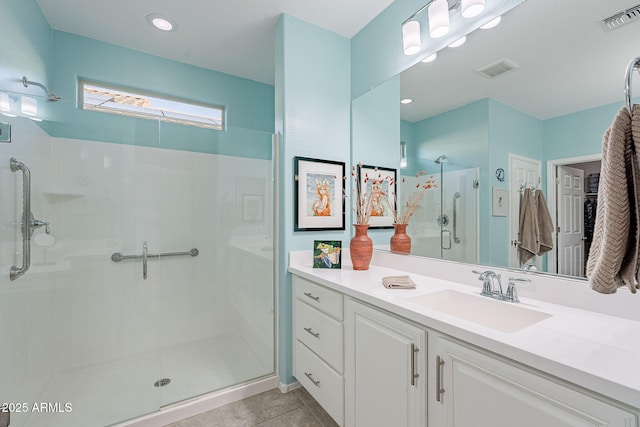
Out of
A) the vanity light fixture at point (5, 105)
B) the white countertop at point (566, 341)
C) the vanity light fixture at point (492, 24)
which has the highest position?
the vanity light fixture at point (492, 24)

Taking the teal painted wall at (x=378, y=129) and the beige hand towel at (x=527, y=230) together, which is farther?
the teal painted wall at (x=378, y=129)

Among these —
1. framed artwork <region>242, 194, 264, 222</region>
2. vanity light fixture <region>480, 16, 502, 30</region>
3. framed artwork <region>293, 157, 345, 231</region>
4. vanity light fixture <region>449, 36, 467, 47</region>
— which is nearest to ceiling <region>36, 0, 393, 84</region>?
vanity light fixture <region>449, 36, 467, 47</region>

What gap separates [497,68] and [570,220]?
0.79 meters

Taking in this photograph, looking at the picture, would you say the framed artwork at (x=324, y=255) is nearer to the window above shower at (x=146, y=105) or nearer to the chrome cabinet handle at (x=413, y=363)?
the chrome cabinet handle at (x=413, y=363)

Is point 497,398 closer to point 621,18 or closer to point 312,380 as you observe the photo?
point 312,380

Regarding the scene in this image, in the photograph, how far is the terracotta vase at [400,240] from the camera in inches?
74.1

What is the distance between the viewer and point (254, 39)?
2271mm

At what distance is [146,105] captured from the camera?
2.55m

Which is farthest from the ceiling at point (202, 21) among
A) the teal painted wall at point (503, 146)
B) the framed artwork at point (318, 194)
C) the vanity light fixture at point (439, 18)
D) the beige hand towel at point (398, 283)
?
the beige hand towel at point (398, 283)

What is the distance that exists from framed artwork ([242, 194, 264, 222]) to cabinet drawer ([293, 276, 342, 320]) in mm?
538

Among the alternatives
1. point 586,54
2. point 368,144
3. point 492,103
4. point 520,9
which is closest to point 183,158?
point 368,144

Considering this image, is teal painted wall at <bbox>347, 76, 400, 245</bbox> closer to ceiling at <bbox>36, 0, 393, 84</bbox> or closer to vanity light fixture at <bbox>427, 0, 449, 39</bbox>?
vanity light fixture at <bbox>427, 0, 449, 39</bbox>

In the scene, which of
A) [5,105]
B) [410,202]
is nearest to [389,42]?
[410,202]

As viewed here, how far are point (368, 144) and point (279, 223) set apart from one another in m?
0.93
